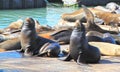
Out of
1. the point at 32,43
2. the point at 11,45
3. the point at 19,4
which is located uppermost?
the point at 32,43

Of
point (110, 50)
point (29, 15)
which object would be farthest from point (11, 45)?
point (29, 15)

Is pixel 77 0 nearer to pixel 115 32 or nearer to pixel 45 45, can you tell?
pixel 115 32

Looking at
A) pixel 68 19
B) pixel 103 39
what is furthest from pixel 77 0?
pixel 103 39

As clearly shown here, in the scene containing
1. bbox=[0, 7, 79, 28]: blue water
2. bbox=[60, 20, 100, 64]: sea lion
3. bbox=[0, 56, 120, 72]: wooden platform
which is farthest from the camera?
bbox=[0, 7, 79, 28]: blue water

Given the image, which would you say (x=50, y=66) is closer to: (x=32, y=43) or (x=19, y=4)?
(x=32, y=43)

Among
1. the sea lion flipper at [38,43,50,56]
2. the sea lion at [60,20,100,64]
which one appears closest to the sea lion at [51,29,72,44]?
the sea lion flipper at [38,43,50,56]

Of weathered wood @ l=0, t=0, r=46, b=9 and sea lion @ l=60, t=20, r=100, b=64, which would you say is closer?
sea lion @ l=60, t=20, r=100, b=64

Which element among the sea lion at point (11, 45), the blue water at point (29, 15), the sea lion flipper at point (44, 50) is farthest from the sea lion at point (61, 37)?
the blue water at point (29, 15)

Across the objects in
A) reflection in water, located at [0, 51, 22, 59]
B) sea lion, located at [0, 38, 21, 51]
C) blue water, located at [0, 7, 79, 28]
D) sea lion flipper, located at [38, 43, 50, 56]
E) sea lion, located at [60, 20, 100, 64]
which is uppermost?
sea lion, located at [60, 20, 100, 64]

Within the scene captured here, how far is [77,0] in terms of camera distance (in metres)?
35.1

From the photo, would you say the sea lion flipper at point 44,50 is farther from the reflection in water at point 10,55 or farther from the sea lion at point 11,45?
the sea lion at point 11,45

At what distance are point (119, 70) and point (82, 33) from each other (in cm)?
112

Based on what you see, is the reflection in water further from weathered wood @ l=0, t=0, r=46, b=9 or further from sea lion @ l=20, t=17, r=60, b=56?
weathered wood @ l=0, t=0, r=46, b=9

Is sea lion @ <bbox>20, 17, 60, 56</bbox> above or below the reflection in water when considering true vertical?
above
